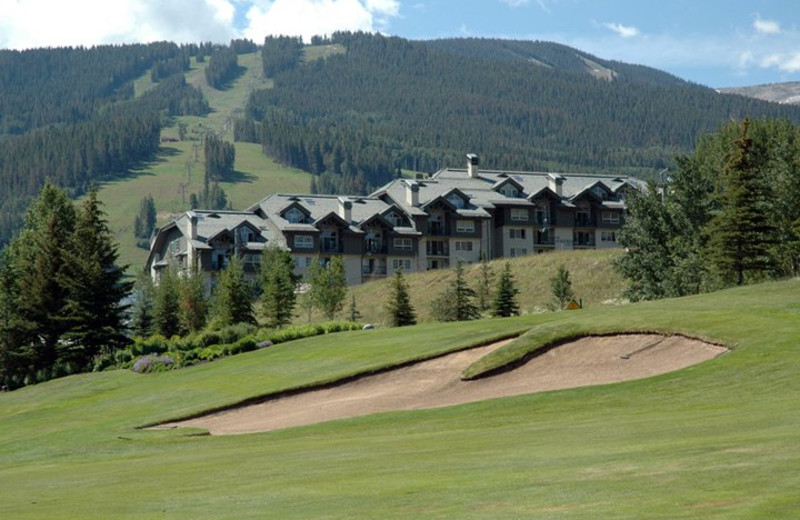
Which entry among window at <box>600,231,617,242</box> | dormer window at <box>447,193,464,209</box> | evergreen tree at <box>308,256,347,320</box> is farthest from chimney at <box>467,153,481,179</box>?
evergreen tree at <box>308,256,347,320</box>

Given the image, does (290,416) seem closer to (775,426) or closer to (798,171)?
(775,426)

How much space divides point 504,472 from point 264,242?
4051 inches

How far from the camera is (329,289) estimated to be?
83.0 metres

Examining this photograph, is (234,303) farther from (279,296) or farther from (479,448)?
(479,448)

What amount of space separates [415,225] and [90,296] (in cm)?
5836

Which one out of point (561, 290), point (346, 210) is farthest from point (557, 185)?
point (561, 290)

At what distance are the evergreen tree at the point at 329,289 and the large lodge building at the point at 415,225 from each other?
1182 inches

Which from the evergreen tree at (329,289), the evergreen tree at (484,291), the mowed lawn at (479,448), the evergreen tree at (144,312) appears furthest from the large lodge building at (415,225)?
the mowed lawn at (479,448)

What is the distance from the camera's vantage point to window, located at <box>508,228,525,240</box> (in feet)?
420

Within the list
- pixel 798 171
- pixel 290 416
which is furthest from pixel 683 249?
pixel 290 416

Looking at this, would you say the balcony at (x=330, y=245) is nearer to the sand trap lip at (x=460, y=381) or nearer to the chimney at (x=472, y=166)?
the chimney at (x=472, y=166)

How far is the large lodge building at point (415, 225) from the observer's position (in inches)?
4727

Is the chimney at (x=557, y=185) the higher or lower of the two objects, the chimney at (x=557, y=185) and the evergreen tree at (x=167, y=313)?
the higher

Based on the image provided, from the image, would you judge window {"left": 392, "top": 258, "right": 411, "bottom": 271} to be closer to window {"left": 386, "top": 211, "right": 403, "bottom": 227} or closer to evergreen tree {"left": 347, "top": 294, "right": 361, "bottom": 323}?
window {"left": 386, "top": 211, "right": 403, "bottom": 227}
